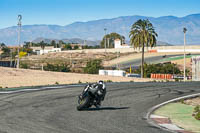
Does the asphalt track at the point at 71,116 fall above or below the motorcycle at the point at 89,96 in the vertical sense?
below

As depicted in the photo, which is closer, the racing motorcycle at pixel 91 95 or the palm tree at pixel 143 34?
the racing motorcycle at pixel 91 95

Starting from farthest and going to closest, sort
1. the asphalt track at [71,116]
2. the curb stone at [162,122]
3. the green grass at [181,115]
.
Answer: the green grass at [181,115], the curb stone at [162,122], the asphalt track at [71,116]

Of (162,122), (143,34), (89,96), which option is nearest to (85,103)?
(89,96)

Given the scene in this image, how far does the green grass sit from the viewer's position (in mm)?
11898

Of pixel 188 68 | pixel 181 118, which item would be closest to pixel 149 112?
pixel 181 118

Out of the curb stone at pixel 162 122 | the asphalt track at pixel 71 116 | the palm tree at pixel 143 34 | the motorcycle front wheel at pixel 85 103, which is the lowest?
the curb stone at pixel 162 122

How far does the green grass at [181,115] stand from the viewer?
11.9 m

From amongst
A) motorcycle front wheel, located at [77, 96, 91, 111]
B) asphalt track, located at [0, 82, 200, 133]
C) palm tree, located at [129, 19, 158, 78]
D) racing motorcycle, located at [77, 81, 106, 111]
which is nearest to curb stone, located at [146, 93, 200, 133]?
asphalt track, located at [0, 82, 200, 133]

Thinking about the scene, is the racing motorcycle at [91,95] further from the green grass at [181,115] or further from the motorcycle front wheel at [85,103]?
the green grass at [181,115]

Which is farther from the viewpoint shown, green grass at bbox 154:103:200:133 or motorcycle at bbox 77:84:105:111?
motorcycle at bbox 77:84:105:111

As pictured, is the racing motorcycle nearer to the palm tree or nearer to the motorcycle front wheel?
the motorcycle front wheel

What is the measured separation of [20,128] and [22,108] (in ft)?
15.8

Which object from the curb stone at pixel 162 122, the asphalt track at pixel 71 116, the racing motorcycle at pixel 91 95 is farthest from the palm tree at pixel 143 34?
the racing motorcycle at pixel 91 95

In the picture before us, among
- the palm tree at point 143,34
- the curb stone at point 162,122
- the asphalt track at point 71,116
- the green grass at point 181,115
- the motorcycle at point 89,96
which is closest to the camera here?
the asphalt track at point 71,116
